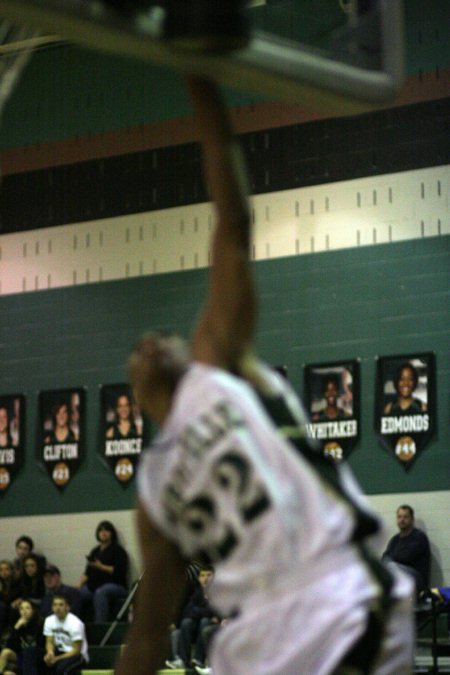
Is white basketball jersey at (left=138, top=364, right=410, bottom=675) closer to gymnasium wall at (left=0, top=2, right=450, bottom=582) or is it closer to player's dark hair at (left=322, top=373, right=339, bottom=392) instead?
gymnasium wall at (left=0, top=2, right=450, bottom=582)

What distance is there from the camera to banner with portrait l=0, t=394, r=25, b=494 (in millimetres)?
19016

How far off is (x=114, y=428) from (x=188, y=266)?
2.42 m

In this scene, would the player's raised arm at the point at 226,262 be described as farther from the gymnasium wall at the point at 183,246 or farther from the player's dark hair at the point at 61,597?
the player's dark hair at the point at 61,597

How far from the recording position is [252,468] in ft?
11.6

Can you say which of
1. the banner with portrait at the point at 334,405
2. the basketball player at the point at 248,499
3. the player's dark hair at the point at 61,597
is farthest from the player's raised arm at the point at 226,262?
the banner with portrait at the point at 334,405

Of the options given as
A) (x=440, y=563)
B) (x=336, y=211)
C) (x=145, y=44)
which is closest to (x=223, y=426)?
(x=145, y=44)

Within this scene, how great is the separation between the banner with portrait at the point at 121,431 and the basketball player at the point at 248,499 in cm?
1430

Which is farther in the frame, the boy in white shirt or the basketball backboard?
the boy in white shirt

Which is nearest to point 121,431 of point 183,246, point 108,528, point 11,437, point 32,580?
point 108,528

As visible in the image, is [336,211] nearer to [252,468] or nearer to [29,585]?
[29,585]

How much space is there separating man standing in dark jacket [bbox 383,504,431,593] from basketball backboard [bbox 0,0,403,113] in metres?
10.7

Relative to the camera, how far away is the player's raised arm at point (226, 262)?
370cm

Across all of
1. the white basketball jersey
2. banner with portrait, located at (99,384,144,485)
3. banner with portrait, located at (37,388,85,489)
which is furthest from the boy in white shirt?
the white basketball jersey

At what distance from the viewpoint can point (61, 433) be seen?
18734 mm
